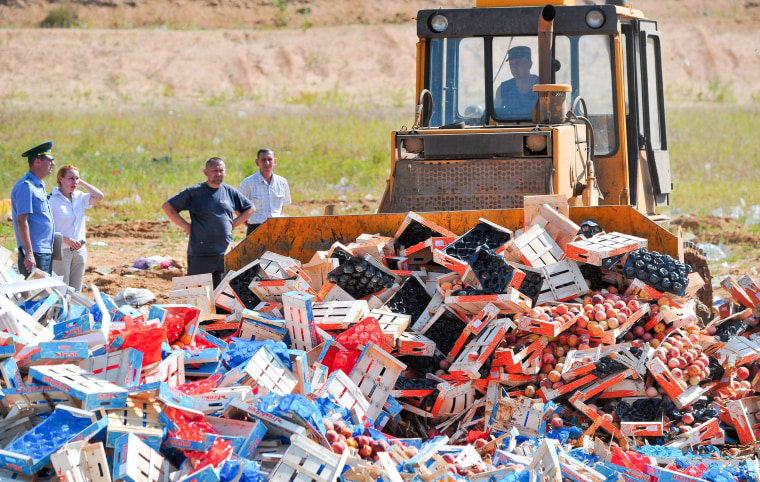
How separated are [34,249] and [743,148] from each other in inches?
733

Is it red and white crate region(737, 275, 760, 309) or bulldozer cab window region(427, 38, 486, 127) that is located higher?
bulldozer cab window region(427, 38, 486, 127)

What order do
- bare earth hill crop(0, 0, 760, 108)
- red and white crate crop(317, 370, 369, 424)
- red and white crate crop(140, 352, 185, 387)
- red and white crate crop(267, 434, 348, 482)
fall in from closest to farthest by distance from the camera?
red and white crate crop(267, 434, 348, 482) → red and white crate crop(140, 352, 185, 387) → red and white crate crop(317, 370, 369, 424) → bare earth hill crop(0, 0, 760, 108)

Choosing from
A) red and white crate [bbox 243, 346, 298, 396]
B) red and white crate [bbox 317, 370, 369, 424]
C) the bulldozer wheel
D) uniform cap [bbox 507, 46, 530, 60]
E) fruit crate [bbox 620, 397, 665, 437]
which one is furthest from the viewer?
the bulldozer wheel

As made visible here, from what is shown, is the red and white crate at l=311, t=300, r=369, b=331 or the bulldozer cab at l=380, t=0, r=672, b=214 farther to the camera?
the bulldozer cab at l=380, t=0, r=672, b=214

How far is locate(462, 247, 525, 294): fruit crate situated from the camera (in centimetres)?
564

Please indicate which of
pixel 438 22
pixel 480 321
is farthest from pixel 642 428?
pixel 438 22

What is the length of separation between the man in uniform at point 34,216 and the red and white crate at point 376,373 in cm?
313

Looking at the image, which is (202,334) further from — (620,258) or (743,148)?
(743,148)

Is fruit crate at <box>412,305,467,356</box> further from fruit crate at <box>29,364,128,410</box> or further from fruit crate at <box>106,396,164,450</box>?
fruit crate at <box>29,364,128,410</box>

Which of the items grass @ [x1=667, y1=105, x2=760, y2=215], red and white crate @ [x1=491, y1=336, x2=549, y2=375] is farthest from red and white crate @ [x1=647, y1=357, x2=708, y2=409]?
grass @ [x1=667, y1=105, x2=760, y2=215]

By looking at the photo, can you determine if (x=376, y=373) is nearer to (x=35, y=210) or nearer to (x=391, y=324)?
(x=391, y=324)

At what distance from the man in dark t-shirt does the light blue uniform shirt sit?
1051 mm

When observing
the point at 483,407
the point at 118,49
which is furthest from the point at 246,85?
the point at 483,407

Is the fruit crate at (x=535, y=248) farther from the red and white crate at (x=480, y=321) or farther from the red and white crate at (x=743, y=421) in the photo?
the red and white crate at (x=743, y=421)
